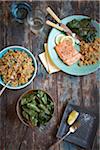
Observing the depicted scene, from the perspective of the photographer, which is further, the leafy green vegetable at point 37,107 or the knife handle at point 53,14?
the knife handle at point 53,14

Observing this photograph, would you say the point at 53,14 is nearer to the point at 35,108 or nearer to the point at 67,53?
the point at 67,53

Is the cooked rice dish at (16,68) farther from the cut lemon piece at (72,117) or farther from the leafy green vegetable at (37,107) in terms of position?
the cut lemon piece at (72,117)

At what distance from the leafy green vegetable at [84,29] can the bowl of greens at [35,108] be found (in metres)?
0.28

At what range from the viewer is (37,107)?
1.58 metres

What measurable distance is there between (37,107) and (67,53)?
246 millimetres

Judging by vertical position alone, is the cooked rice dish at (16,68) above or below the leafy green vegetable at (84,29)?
below

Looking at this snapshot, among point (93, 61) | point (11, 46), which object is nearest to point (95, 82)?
point (93, 61)

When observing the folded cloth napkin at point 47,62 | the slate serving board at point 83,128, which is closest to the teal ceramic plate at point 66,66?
the folded cloth napkin at point 47,62

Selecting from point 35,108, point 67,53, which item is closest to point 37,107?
point 35,108

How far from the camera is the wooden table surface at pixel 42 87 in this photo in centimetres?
162

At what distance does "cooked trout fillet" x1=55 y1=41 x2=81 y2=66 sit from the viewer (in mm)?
1670

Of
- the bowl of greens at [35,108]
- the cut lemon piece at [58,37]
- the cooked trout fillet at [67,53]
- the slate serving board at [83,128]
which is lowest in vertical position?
the slate serving board at [83,128]

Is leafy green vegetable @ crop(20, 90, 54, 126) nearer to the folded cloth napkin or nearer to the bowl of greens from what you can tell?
the bowl of greens

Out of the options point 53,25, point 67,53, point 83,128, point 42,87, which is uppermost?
point 53,25
